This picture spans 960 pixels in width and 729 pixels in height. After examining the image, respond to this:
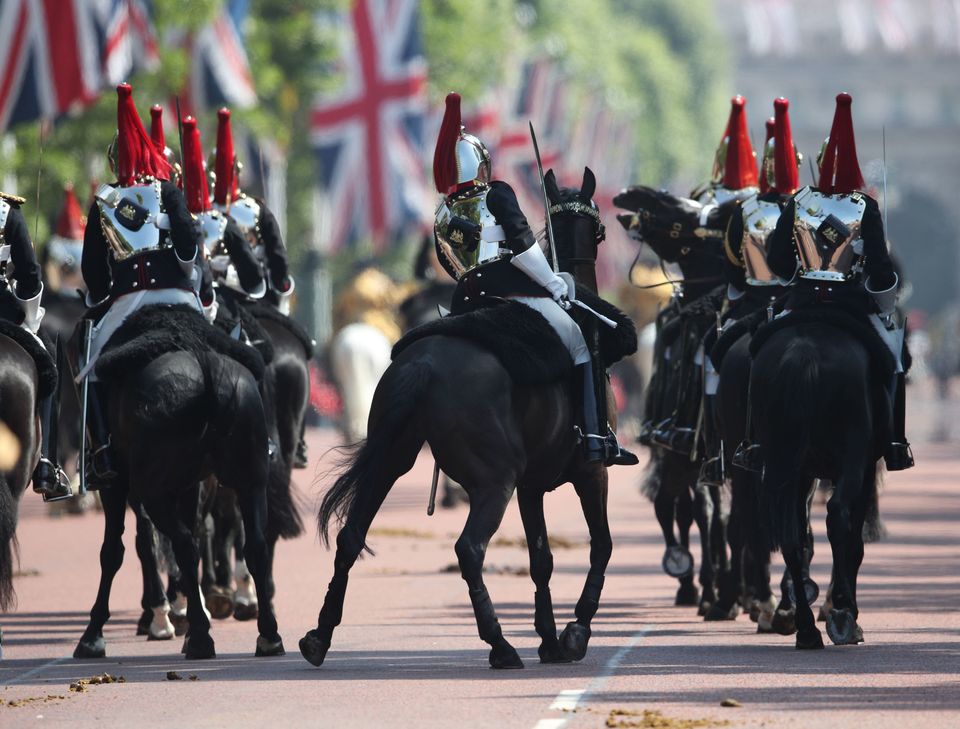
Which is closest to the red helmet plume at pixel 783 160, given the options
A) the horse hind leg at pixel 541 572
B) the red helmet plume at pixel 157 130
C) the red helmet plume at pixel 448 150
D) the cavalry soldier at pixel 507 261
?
the red helmet plume at pixel 448 150

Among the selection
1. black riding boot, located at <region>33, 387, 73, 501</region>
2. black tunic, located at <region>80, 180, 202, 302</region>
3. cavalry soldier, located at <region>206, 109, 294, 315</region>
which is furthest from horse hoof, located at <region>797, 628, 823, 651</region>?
cavalry soldier, located at <region>206, 109, 294, 315</region>

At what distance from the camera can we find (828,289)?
12555 millimetres

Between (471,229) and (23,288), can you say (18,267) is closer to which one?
(23,288)

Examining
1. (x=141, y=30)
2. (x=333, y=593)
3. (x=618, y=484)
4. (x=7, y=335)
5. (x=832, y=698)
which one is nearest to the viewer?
(x=832, y=698)

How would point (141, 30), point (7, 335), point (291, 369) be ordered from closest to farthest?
point (7, 335)
point (291, 369)
point (141, 30)

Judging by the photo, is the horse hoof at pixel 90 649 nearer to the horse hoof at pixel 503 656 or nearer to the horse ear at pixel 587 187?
the horse hoof at pixel 503 656

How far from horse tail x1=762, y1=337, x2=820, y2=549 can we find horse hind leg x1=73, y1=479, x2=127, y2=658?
316 centimetres

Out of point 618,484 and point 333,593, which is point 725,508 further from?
point 618,484

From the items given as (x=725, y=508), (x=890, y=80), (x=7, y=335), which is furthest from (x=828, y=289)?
(x=890, y=80)

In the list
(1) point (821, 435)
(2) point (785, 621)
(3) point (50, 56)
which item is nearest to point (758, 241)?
(1) point (821, 435)

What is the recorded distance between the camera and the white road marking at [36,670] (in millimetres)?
11180

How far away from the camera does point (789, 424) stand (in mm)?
12023

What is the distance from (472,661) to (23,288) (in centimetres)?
295

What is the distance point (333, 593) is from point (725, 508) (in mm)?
4496
